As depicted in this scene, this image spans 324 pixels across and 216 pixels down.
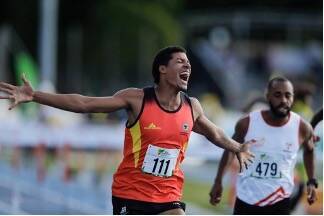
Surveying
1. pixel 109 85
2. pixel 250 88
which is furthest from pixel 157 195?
pixel 250 88

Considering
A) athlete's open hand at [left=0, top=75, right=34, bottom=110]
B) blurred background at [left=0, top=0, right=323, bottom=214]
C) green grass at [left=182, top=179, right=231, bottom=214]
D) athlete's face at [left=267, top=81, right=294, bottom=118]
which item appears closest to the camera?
athlete's open hand at [left=0, top=75, right=34, bottom=110]

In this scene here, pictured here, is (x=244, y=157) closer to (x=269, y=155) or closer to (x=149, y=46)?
(x=269, y=155)

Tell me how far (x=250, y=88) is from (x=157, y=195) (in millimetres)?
48508

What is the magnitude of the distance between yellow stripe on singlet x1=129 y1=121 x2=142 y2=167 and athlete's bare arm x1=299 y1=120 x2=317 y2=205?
2394mm

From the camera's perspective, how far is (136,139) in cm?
945

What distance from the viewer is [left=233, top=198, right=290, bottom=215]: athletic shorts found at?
11305mm

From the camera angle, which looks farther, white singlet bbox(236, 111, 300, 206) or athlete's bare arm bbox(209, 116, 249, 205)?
white singlet bbox(236, 111, 300, 206)

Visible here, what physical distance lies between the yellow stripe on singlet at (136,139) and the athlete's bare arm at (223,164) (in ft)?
6.10

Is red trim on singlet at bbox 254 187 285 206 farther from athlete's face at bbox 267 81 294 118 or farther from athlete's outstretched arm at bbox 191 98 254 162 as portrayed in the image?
athlete's outstretched arm at bbox 191 98 254 162

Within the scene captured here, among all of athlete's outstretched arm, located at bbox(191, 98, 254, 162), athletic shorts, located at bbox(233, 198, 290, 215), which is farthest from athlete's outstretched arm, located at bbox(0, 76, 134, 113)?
athletic shorts, located at bbox(233, 198, 290, 215)

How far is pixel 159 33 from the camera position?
54969 millimetres

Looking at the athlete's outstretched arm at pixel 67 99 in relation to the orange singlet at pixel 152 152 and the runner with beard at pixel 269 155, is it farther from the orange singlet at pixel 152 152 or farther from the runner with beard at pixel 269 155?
the runner with beard at pixel 269 155

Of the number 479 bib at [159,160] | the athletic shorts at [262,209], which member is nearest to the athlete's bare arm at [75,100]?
the number 479 bib at [159,160]

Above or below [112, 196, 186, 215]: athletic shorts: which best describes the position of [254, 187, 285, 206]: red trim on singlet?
above
